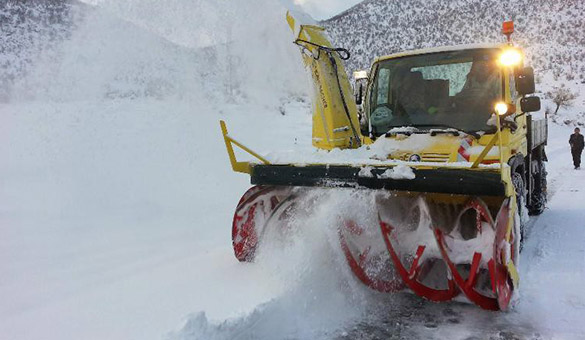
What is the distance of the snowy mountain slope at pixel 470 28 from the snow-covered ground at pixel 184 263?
31307 mm

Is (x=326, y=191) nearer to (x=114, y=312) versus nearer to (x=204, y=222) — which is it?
(x=114, y=312)

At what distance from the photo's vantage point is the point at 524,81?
4.24 meters

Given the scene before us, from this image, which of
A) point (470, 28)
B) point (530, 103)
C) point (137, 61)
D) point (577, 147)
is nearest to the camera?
point (530, 103)

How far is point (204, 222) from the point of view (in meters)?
6.35

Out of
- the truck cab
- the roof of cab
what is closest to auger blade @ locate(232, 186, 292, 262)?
the truck cab

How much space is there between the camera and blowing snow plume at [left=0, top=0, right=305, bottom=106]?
9.63 meters

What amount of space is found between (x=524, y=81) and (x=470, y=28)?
46126 mm

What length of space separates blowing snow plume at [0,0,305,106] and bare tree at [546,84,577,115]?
2142 cm

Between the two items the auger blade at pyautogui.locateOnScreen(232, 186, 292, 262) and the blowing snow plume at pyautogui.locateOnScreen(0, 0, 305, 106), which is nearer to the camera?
the auger blade at pyautogui.locateOnScreen(232, 186, 292, 262)

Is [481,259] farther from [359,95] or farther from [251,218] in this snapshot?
[359,95]

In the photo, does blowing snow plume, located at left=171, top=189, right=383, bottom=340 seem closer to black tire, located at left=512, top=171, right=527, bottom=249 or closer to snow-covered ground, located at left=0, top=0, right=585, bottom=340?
snow-covered ground, located at left=0, top=0, right=585, bottom=340

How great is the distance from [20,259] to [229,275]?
2169 millimetres

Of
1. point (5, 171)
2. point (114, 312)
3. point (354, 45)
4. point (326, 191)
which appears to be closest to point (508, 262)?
point (326, 191)

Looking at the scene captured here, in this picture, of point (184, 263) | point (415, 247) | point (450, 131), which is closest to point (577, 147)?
point (450, 131)
